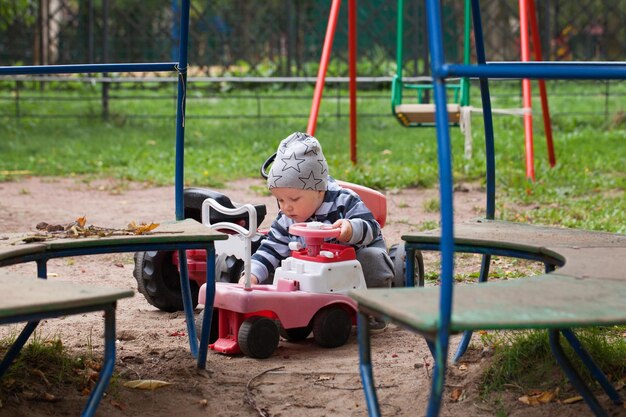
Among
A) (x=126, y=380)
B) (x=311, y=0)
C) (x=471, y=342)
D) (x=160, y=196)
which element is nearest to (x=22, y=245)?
(x=126, y=380)

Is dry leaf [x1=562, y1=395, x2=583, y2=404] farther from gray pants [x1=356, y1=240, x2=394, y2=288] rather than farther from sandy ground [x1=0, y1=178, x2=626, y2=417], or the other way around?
gray pants [x1=356, y1=240, x2=394, y2=288]

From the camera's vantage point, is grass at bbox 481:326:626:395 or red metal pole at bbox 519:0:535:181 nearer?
grass at bbox 481:326:626:395

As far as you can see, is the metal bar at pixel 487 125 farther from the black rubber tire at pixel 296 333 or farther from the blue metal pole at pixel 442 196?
the blue metal pole at pixel 442 196

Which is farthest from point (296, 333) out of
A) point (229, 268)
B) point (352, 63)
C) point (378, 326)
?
point (352, 63)

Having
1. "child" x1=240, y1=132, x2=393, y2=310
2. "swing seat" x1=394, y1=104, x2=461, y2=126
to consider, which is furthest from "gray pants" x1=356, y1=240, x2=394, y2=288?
"swing seat" x1=394, y1=104, x2=461, y2=126

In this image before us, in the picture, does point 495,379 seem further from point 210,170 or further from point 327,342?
point 210,170

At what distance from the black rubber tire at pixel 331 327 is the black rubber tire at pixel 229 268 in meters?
0.53

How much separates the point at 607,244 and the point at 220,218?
1731 millimetres

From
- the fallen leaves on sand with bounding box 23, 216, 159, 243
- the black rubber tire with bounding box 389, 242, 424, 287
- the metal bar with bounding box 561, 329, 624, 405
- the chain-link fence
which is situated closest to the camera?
the metal bar with bounding box 561, 329, 624, 405

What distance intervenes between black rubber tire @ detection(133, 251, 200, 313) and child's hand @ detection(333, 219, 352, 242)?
75 centimetres

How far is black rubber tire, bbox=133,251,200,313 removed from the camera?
13.5ft

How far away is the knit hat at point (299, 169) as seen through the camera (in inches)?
150

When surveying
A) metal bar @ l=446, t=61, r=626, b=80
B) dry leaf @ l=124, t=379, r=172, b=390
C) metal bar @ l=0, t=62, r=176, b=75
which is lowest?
dry leaf @ l=124, t=379, r=172, b=390

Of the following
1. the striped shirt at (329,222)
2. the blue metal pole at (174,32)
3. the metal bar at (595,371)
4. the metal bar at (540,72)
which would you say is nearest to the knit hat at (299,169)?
the striped shirt at (329,222)
